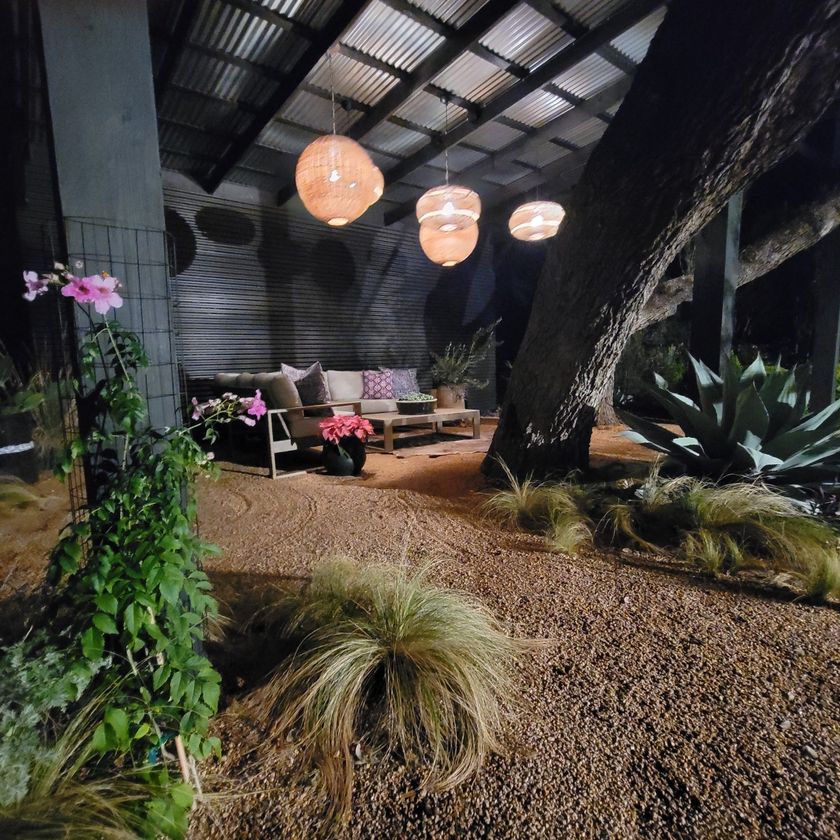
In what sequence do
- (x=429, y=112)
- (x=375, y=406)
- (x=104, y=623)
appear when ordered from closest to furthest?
(x=104, y=623), (x=429, y=112), (x=375, y=406)

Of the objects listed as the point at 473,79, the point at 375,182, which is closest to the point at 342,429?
the point at 375,182

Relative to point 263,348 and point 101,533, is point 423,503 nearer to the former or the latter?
point 101,533

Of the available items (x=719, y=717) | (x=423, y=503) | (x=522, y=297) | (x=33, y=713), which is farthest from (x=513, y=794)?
(x=522, y=297)

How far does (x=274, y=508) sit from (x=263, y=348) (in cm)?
328

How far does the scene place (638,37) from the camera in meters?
3.82

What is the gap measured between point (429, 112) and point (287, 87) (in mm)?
1576

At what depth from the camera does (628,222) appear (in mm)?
2201

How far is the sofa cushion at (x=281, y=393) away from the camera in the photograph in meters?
3.73

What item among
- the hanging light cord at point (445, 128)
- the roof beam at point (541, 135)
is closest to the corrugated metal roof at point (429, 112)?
the hanging light cord at point (445, 128)

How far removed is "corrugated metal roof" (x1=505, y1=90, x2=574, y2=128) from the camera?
4602 mm

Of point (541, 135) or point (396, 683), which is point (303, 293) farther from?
point (396, 683)

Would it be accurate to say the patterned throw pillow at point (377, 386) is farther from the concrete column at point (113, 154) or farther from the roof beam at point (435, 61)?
the concrete column at point (113, 154)

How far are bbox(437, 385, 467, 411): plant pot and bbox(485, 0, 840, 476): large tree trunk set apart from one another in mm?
2794

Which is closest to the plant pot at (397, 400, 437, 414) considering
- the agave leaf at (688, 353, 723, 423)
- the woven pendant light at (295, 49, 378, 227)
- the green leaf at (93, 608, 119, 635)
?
the woven pendant light at (295, 49, 378, 227)
